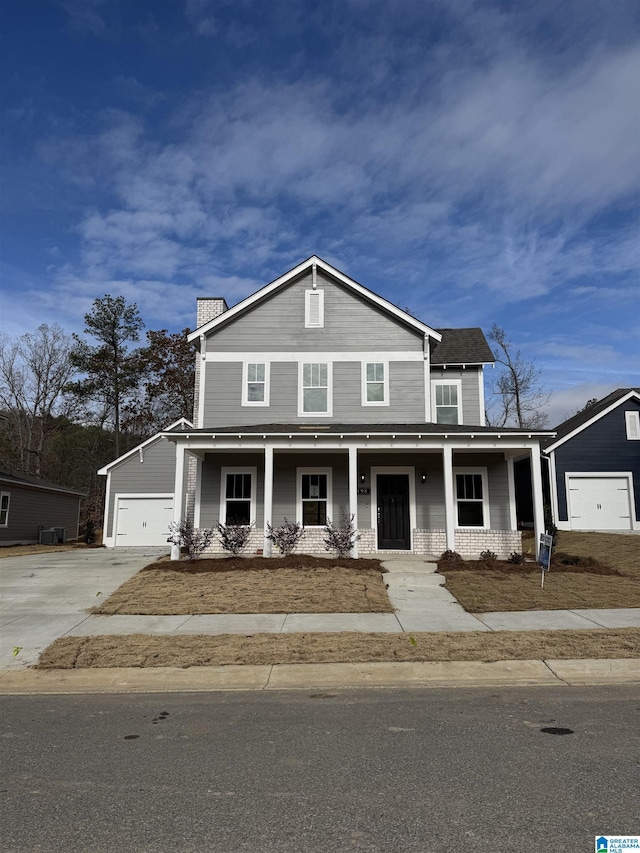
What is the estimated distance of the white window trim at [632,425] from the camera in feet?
74.1

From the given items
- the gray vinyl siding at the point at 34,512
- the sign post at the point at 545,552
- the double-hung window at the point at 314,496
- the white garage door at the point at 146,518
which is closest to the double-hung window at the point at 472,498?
the double-hung window at the point at 314,496

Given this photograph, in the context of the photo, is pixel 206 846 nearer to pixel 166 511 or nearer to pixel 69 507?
pixel 166 511

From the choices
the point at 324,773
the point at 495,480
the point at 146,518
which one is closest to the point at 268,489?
the point at 495,480

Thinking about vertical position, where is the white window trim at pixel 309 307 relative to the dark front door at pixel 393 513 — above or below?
above

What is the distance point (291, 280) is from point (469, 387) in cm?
642

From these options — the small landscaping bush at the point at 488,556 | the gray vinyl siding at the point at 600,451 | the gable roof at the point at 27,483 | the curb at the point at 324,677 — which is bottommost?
the curb at the point at 324,677

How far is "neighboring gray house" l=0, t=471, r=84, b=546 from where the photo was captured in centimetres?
2558

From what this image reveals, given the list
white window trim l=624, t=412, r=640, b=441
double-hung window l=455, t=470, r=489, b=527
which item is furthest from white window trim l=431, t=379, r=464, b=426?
white window trim l=624, t=412, r=640, b=441

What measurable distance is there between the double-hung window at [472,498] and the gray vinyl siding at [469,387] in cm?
196

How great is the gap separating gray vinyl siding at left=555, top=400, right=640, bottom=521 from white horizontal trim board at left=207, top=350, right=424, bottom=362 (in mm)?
8386

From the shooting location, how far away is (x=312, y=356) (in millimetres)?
18109

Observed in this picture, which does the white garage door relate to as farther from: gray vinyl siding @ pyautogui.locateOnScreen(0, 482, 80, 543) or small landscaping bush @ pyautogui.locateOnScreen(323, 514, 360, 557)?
small landscaping bush @ pyautogui.locateOnScreen(323, 514, 360, 557)

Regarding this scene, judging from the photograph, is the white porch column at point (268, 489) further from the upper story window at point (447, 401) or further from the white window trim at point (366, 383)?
the upper story window at point (447, 401)

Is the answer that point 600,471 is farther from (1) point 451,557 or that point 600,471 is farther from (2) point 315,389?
(2) point 315,389
